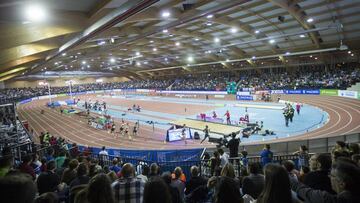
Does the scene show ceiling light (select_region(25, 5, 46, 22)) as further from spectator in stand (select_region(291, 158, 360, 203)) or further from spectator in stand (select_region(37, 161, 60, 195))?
spectator in stand (select_region(291, 158, 360, 203))

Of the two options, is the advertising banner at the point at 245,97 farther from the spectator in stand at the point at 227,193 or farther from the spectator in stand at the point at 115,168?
the spectator in stand at the point at 227,193

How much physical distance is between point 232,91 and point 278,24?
1884 cm

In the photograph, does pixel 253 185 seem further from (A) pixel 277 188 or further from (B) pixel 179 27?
(B) pixel 179 27

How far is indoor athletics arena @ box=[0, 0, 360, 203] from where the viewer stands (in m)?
2.83

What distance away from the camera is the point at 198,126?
2533 cm

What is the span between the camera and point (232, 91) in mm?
48344

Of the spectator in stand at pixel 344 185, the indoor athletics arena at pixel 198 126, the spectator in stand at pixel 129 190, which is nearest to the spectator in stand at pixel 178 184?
the indoor athletics arena at pixel 198 126

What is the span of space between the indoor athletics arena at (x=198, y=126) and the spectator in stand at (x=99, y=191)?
0.04 ft

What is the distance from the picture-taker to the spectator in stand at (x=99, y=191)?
8.25ft

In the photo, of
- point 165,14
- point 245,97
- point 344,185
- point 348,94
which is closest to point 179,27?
point 165,14

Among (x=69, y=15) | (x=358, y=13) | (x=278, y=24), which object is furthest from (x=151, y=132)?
(x=358, y=13)

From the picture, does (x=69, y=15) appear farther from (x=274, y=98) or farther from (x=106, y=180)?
(x=274, y=98)

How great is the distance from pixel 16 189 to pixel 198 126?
77.0 feet

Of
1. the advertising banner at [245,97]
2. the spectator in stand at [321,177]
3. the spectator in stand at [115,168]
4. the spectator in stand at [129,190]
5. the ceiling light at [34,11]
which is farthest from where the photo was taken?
the advertising banner at [245,97]
